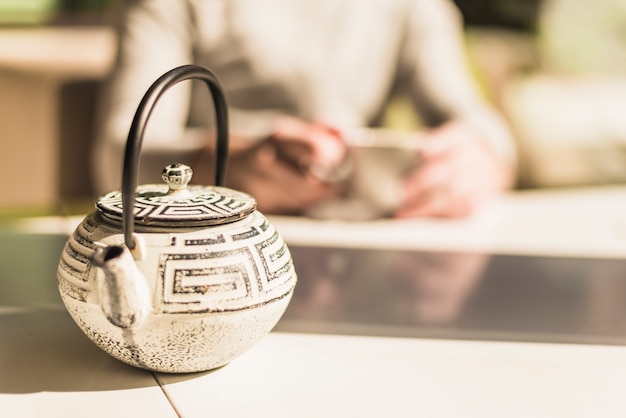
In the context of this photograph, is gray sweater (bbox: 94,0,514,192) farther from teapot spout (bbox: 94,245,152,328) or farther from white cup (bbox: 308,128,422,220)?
teapot spout (bbox: 94,245,152,328)

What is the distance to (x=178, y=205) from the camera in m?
0.64

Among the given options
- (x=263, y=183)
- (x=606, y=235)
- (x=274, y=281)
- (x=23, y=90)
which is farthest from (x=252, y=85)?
(x=274, y=281)

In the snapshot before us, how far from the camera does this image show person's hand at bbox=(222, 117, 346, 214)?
133cm

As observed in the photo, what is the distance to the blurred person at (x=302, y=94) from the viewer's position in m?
1.37

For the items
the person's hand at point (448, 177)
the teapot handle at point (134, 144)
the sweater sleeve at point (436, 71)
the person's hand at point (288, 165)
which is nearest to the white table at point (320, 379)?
the teapot handle at point (134, 144)

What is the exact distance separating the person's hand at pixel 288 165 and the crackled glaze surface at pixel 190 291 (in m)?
0.67

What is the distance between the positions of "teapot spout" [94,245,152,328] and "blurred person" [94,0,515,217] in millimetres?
757

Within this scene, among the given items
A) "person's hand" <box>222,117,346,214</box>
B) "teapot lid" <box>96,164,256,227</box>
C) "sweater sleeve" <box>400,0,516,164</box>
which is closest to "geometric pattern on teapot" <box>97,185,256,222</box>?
"teapot lid" <box>96,164,256,227</box>

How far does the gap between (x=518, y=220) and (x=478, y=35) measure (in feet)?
1.98

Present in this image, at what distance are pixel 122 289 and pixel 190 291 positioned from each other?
56 mm

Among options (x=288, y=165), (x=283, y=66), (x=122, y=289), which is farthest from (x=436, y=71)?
(x=122, y=289)

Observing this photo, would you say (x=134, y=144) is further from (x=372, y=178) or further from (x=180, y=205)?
(x=372, y=178)

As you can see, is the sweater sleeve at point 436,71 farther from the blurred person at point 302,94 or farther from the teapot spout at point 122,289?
the teapot spout at point 122,289

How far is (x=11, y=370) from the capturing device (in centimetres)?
71
